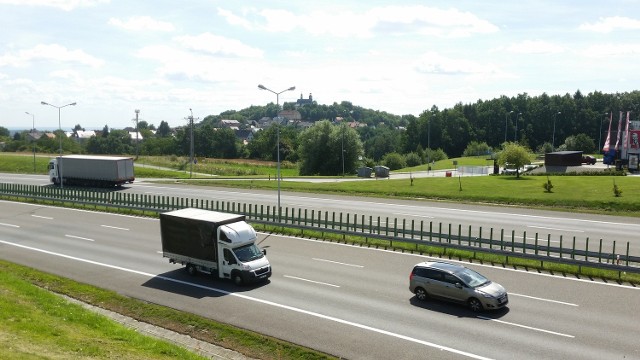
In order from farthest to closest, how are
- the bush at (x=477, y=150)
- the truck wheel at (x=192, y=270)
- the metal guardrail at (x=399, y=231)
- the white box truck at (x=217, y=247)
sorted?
the bush at (x=477, y=150) < the metal guardrail at (x=399, y=231) < the truck wheel at (x=192, y=270) < the white box truck at (x=217, y=247)

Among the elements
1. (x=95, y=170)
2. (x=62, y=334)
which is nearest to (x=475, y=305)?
(x=62, y=334)

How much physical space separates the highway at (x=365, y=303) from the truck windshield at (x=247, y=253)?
1.28m

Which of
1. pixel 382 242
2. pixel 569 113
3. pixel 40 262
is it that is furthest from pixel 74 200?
pixel 569 113

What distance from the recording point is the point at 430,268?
21.0 meters

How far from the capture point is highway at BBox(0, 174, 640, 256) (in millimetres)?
32531

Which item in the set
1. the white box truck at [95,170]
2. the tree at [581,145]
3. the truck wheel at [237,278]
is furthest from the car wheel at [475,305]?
the tree at [581,145]

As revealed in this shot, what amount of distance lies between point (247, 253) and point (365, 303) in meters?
5.99

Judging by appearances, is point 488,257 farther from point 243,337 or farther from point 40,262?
point 40,262

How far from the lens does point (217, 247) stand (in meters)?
23.6

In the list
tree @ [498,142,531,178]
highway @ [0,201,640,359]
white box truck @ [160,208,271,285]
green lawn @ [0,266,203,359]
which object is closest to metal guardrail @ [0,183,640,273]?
highway @ [0,201,640,359]

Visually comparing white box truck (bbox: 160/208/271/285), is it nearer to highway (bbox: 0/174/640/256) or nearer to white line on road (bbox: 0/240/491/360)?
white line on road (bbox: 0/240/491/360)

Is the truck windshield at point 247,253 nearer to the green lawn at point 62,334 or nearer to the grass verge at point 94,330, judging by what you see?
the grass verge at point 94,330

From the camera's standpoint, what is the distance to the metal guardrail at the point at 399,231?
2502 cm

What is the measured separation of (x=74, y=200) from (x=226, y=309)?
32.7m
